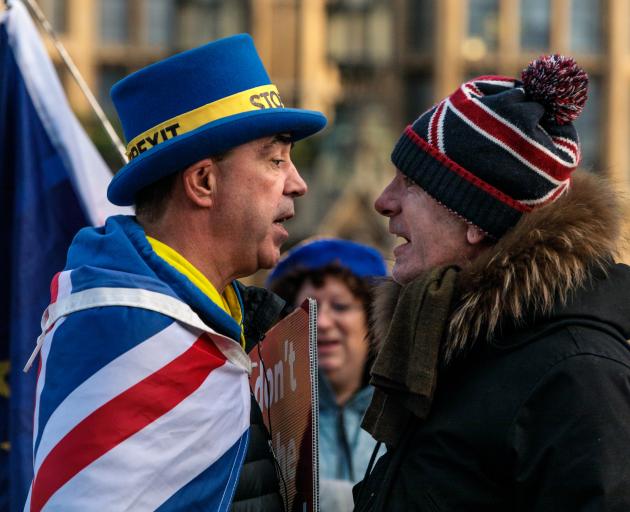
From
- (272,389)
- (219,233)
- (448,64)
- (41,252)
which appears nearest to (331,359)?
(41,252)

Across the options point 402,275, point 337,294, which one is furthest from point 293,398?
point 337,294

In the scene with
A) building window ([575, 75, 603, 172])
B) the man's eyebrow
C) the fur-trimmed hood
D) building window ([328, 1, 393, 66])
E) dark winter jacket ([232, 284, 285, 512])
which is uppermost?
the man's eyebrow

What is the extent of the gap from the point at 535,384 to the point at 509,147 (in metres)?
0.61

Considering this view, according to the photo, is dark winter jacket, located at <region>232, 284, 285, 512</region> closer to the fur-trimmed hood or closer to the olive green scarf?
the olive green scarf

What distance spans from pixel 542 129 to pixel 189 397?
1.07 meters

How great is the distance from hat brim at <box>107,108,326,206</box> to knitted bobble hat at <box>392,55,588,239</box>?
0.42 m

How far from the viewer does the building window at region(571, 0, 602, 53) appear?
103 ft

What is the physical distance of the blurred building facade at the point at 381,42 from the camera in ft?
100.0

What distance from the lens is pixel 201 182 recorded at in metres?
3.15

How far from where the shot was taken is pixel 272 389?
3.47 m

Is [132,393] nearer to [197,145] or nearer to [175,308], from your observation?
[175,308]

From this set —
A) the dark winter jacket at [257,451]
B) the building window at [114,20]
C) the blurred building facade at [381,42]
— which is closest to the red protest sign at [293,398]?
the dark winter jacket at [257,451]

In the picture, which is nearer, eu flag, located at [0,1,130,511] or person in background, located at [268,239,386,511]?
eu flag, located at [0,1,130,511]

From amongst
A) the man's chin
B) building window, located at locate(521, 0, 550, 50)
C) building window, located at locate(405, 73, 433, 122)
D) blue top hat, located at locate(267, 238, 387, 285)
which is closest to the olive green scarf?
the man's chin
